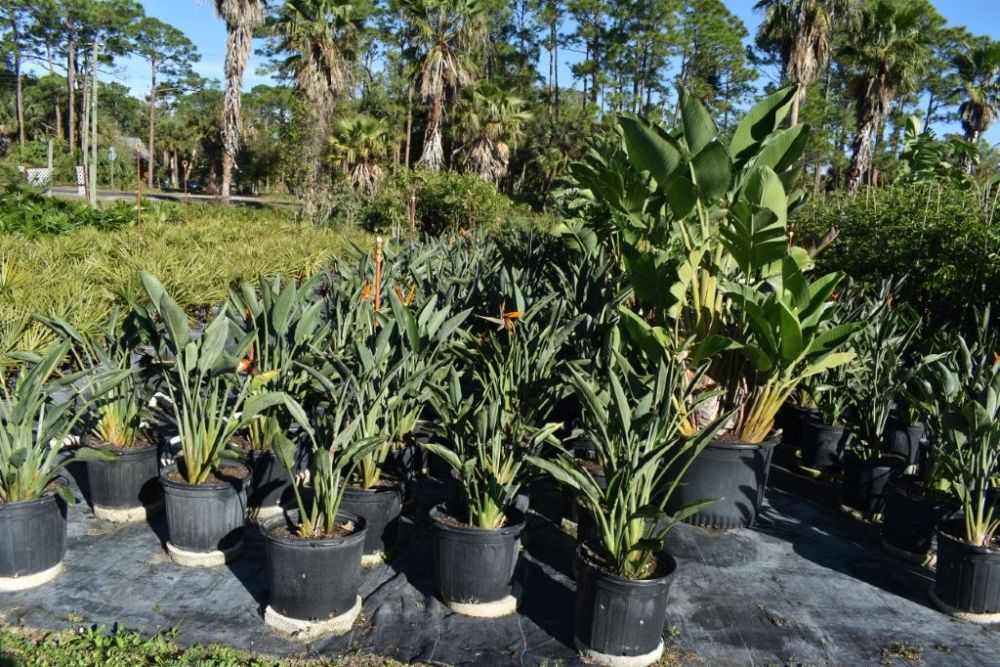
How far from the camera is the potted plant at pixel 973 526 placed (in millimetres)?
3152

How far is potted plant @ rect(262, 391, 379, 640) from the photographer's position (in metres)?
2.84

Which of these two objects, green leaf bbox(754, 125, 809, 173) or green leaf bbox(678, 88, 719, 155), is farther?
green leaf bbox(754, 125, 809, 173)

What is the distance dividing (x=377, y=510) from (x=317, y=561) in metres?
0.63

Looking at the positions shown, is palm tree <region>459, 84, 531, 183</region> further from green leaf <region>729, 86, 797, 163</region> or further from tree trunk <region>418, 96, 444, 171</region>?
green leaf <region>729, 86, 797, 163</region>

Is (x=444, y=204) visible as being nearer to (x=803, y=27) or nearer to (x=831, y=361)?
(x=803, y=27)

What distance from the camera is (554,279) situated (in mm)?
7363

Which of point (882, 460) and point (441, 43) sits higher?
point (441, 43)

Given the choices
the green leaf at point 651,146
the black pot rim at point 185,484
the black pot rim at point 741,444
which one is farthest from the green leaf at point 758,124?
the black pot rim at point 185,484

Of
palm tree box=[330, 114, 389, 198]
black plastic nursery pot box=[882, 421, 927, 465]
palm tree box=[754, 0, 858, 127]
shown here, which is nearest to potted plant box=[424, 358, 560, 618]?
black plastic nursery pot box=[882, 421, 927, 465]

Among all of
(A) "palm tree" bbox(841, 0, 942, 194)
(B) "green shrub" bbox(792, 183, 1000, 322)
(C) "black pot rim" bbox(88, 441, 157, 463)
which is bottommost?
(C) "black pot rim" bbox(88, 441, 157, 463)

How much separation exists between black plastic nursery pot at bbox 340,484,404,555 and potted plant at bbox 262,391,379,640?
36 cm

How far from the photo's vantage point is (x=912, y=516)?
374cm

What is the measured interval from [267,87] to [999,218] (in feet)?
152

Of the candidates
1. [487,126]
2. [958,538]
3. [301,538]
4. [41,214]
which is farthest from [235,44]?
[958,538]
